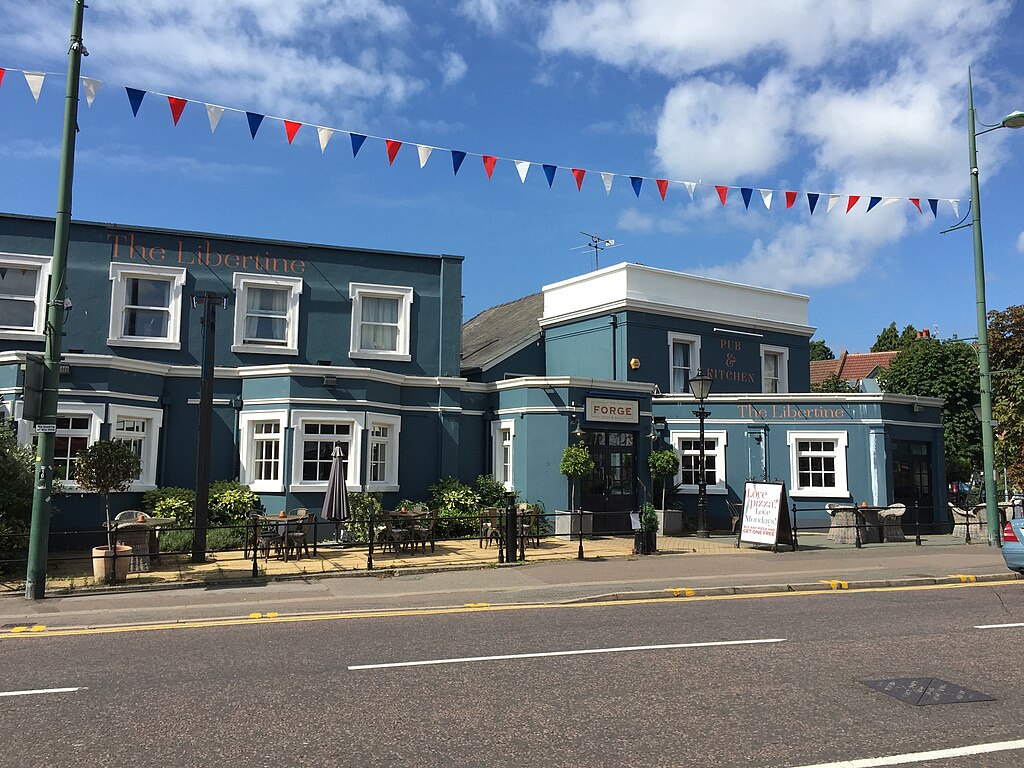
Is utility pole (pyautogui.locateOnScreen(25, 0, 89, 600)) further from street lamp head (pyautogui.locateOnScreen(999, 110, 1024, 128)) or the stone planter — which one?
street lamp head (pyautogui.locateOnScreen(999, 110, 1024, 128))

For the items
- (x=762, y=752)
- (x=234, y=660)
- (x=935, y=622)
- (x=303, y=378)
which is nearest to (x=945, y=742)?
(x=762, y=752)

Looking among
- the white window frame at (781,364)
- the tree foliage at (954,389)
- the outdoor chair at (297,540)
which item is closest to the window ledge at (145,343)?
the outdoor chair at (297,540)

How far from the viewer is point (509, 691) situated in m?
6.24

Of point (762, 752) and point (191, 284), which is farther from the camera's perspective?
point (191, 284)

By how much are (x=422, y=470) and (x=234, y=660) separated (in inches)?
528

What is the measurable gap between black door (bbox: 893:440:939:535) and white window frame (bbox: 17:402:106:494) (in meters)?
20.6

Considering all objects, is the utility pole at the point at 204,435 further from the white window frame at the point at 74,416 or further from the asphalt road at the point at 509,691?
the asphalt road at the point at 509,691

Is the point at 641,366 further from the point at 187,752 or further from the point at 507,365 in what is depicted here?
the point at 187,752

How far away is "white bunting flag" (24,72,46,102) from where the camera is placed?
39.9 ft

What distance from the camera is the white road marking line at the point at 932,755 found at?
15.2ft

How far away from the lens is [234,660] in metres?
7.43

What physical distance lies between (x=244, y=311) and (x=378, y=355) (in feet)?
12.2

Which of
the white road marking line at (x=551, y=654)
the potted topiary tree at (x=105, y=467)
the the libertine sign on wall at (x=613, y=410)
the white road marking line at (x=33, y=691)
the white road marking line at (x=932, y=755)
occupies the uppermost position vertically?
the the libertine sign on wall at (x=613, y=410)

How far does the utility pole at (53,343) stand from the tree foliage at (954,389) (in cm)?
3352
